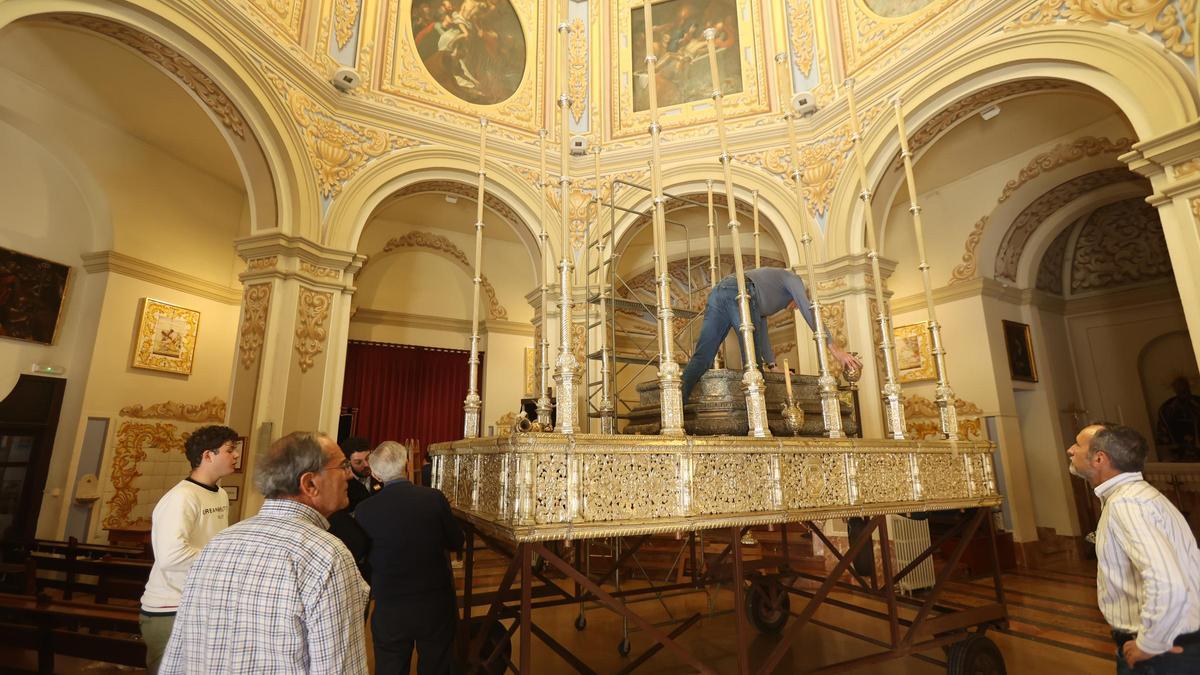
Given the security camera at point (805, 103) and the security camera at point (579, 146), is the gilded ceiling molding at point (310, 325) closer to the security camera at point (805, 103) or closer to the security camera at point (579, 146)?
the security camera at point (579, 146)

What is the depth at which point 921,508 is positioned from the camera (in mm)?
2826

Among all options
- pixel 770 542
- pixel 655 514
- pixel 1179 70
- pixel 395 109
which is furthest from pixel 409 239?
Answer: pixel 1179 70

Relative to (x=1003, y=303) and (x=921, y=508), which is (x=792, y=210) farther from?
(x=921, y=508)

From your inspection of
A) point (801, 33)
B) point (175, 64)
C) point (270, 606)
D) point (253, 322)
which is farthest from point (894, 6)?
point (270, 606)

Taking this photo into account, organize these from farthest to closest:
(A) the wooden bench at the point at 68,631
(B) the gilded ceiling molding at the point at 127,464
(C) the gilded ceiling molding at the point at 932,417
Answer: (C) the gilded ceiling molding at the point at 932,417, (B) the gilded ceiling molding at the point at 127,464, (A) the wooden bench at the point at 68,631

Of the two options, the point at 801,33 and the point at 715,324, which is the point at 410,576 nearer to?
the point at 715,324

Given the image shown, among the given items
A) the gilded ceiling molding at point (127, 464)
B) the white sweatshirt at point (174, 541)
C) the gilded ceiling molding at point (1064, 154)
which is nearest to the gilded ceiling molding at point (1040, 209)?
the gilded ceiling molding at point (1064, 154)

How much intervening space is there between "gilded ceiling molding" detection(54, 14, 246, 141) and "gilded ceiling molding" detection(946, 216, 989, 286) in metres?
9.54

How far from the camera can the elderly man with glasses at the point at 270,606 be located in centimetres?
136

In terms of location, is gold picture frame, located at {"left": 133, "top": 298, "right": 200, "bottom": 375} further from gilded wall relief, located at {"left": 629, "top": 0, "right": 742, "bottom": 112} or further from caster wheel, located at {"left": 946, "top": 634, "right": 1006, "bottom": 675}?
caster wheel, located at {"left": 946, "top": 634, "right": 1006, "bottom": 675}

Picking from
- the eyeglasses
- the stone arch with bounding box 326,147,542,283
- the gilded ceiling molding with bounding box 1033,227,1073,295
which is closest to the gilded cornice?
the stone arch with bounding box 326,147,542,283

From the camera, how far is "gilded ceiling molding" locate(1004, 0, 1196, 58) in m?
4.39

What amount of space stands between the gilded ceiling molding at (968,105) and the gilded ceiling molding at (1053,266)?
149 inches

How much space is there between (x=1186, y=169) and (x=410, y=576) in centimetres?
614
